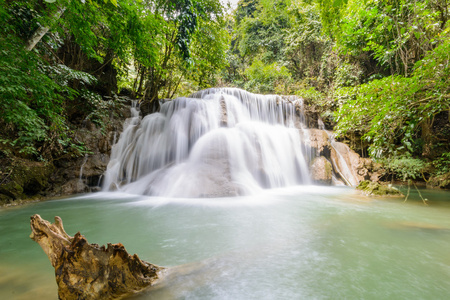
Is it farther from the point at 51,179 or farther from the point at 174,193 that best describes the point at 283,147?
the point at 51,179

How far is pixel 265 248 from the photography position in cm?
232

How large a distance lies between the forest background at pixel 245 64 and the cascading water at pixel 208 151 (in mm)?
1458

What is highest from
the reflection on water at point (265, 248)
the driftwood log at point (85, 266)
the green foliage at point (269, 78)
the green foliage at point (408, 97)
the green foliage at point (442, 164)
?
the green foliage at point (269, 78)

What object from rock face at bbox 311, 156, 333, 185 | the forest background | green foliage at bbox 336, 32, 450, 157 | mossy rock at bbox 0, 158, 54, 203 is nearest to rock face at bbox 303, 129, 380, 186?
rock face at bbox 311, 156, 333, 185

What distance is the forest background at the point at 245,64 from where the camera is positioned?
3486 mm

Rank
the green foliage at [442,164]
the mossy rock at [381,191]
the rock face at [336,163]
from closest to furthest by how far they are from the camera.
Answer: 1. the mossy rock at [381,191]
2. the green foliage at [442,164]
3. the rock face at [336,163]

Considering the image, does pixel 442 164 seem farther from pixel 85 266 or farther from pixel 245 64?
pixel 245 64

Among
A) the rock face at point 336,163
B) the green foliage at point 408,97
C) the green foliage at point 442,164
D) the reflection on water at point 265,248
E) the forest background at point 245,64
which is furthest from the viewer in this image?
the rock face at point 336,163

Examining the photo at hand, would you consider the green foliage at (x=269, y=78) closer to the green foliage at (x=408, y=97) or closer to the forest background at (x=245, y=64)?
the forest background at (x=245, y=64)

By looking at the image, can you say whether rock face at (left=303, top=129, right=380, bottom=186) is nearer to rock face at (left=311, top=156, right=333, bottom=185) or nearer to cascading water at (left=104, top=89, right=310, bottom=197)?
rock face at (left=311, top=156, right=333, bottom=185)

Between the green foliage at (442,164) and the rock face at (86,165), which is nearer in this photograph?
the rock face at (86,165)

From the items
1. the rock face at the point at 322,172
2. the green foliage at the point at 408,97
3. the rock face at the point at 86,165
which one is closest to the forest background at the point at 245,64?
the green foliage at the point at 408,97

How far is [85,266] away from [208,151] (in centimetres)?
567

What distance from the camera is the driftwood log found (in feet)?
4.15
